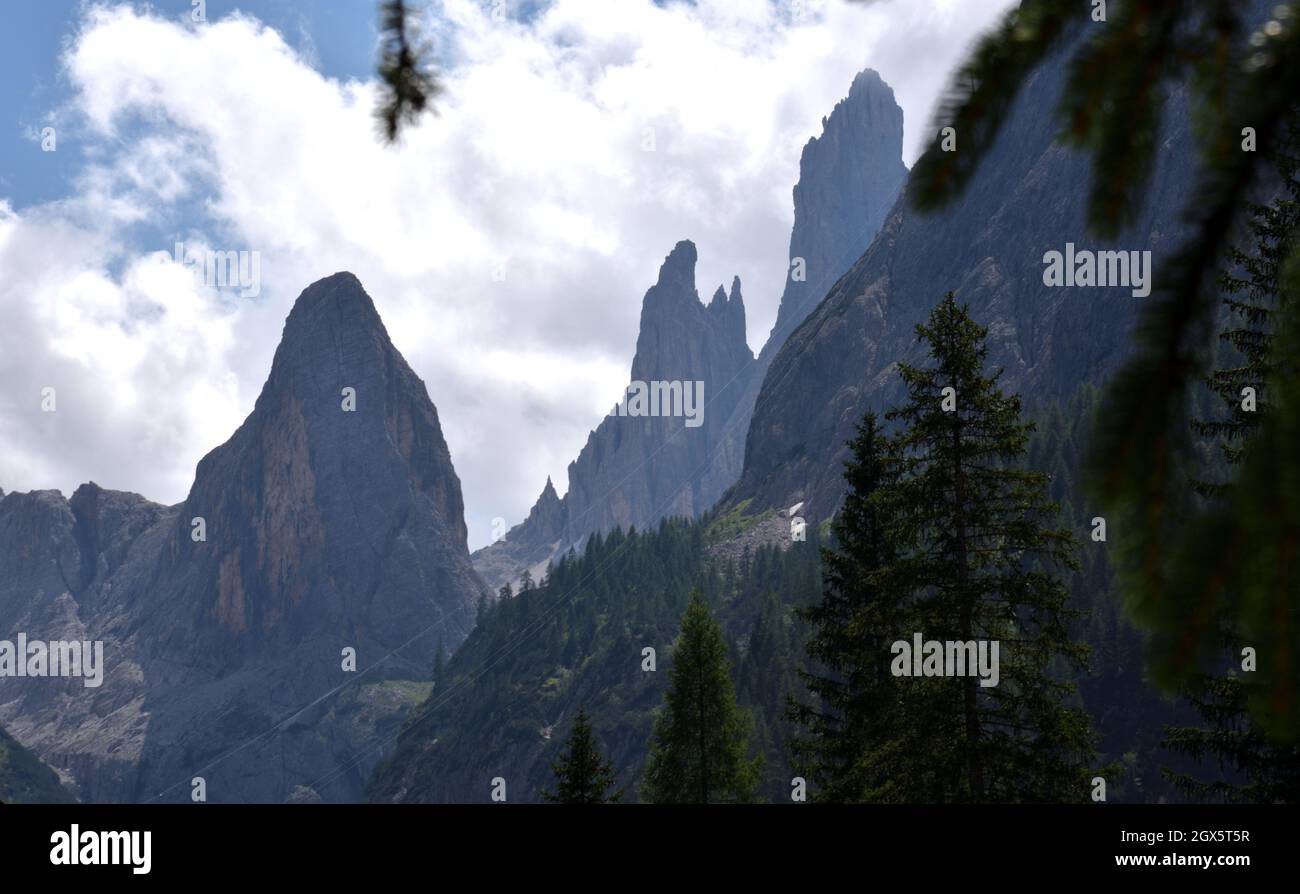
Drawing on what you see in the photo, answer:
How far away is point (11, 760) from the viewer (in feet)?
557

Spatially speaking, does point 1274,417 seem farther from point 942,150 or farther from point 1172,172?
point 1172,172

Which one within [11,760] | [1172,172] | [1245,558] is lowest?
[11,760]

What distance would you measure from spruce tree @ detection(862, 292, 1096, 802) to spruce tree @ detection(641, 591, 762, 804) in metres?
11.1

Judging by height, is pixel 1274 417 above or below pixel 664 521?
below

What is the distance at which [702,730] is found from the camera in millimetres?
27703

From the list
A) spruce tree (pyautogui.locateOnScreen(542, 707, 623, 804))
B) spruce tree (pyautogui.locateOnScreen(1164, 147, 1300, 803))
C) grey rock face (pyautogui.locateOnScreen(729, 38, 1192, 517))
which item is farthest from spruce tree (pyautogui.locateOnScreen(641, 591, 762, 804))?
grey rock face (pyautogui.locateOnScreen(729, 38, 1192, 517))

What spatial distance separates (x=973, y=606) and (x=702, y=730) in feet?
44.7

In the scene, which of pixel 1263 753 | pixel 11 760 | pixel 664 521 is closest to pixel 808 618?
pixel 1263 753

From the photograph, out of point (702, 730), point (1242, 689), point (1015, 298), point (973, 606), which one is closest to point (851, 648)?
point (973, 606)

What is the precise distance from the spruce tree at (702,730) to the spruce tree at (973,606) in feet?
36.4

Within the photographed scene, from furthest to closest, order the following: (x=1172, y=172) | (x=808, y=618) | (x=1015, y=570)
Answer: (x=1172, y=172)
(x=808, y=618)
(x=1015, y=570)
